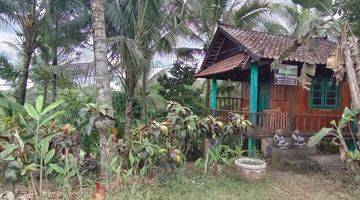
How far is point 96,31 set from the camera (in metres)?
7.05

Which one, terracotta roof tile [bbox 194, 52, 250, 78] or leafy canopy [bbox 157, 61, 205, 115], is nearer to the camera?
terracotta roof tile [bbox 194, 52, 250, 78]

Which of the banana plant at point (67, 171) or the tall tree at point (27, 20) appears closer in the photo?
the banana plant at point (67, 171)

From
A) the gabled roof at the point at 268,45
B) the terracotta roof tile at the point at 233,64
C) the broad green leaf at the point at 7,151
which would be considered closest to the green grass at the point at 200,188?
the broad green leaf at the point at 7,151

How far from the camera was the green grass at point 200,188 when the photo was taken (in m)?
6.25

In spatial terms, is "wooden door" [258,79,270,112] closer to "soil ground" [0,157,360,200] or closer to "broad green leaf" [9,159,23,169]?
"soil ground" [0,157,360,200]

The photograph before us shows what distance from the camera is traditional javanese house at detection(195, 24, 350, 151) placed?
10.1 meters

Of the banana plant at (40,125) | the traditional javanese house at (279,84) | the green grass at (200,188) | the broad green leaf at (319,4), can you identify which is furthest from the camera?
the traditional javanese house at (279,84)

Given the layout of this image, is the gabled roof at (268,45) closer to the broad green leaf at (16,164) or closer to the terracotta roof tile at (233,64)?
the terracotta roof tile at (233,64)

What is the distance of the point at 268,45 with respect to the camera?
1108 cm

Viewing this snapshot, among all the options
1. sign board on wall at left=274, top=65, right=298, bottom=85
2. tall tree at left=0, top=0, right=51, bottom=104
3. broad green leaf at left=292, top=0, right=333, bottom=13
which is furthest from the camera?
tall tree at left=0, top=0, right=51, bottom=104

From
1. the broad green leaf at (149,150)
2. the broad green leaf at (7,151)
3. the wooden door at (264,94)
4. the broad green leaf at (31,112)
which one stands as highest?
the wooden door at (264,94)

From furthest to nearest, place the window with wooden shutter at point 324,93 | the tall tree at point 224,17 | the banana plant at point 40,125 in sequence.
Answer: the tall tree at point 224,17, the window with wooden shutter at point 324,93, the banana plant at point 40,125

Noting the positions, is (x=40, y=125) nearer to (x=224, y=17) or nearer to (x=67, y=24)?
(x=67, y=24)

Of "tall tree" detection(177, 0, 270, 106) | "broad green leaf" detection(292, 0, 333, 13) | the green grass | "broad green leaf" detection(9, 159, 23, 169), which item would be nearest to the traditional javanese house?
"broad green leaf" detection(292, 0, 333, 13)
